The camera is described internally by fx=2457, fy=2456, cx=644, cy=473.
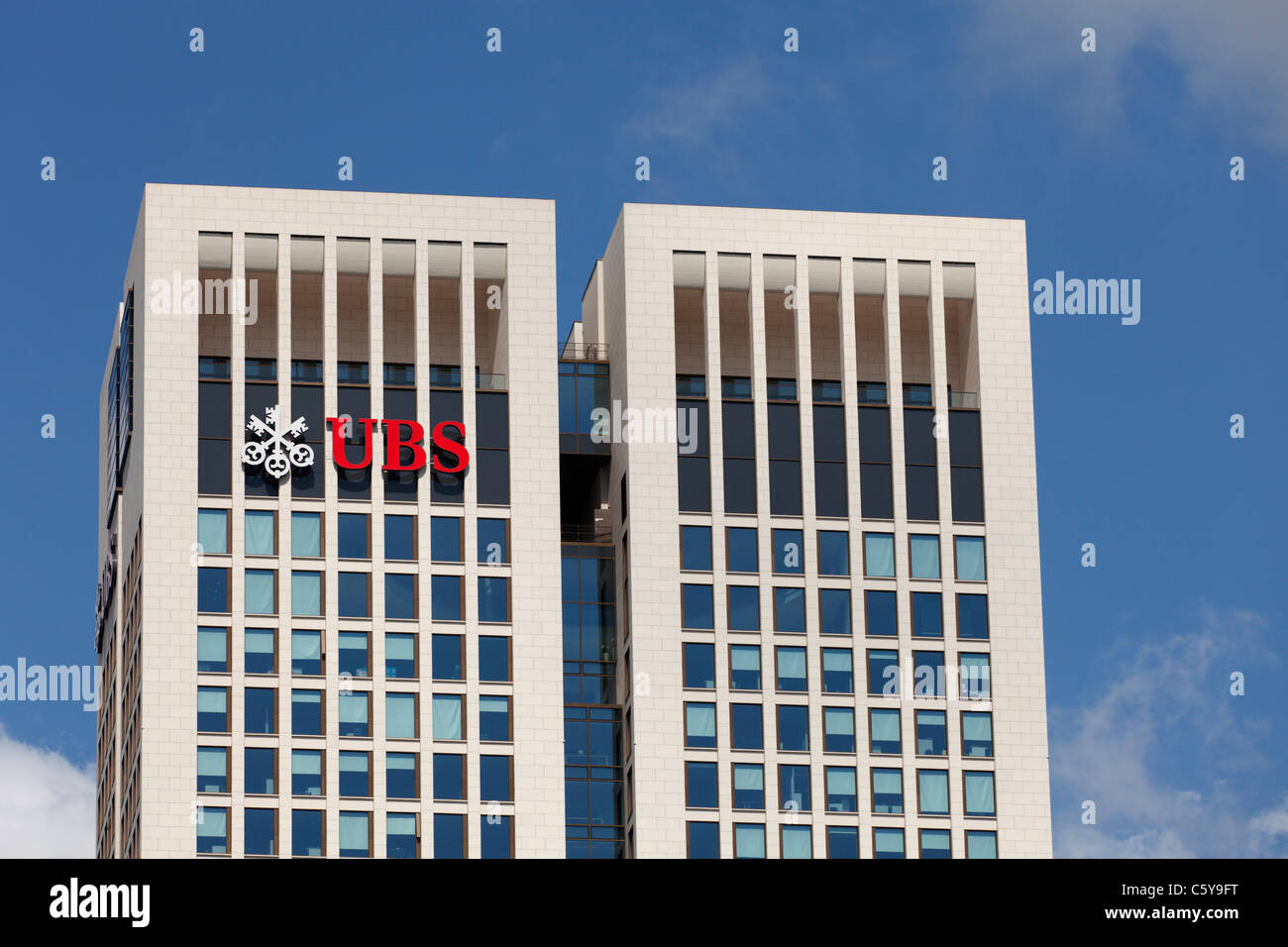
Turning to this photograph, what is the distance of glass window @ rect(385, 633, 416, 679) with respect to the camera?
106 meters

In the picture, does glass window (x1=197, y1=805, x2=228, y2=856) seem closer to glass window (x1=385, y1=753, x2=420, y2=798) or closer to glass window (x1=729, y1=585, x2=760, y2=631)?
glass window (x1=385, y1=753, x2=420, y2=798)

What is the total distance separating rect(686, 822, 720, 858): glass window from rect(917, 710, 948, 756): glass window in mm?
10192

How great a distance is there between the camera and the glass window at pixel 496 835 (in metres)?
104

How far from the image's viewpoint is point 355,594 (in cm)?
10681

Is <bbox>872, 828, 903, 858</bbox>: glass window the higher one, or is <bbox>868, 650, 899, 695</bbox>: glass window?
<bbox>868, 650, 899, 695</bbox>: glass window

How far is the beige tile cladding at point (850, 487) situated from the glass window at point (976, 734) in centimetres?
44

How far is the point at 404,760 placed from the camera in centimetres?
10506

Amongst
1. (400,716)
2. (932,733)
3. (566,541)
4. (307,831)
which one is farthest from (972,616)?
(307,831)

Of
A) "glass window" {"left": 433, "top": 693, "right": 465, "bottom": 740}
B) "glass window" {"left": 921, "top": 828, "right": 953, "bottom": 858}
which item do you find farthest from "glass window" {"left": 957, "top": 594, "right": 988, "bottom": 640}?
"glass window" {"left": 433, "top": 693, "right": 465, "bottom": 740}

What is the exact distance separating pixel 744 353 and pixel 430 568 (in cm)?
1847

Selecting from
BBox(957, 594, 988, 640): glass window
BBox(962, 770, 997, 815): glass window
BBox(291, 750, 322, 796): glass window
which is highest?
BBox(957, 594, 988, 640): glass window

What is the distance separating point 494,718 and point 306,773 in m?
8.40

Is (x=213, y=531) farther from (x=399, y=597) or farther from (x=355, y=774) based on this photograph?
(x=355, y=774)

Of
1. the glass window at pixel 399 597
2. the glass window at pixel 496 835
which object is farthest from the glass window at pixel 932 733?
the glass window at pixel 399 597
